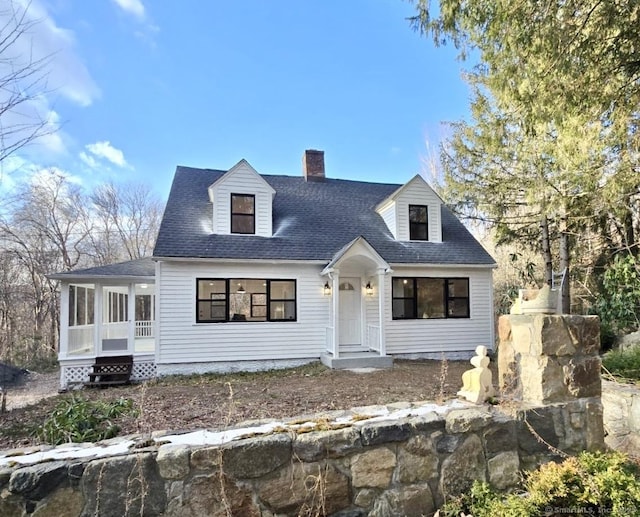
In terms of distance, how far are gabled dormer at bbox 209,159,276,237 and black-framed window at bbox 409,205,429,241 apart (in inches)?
177

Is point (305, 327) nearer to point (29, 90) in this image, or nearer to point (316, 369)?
point (316, 369)

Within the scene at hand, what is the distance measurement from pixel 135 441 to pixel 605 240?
13.4m

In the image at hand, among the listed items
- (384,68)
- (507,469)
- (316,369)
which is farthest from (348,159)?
(507,469)

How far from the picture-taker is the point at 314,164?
13.1 metres

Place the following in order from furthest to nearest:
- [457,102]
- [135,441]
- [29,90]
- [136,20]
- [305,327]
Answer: [457,102], [305,327], [136,20], [29,90], [135,441]

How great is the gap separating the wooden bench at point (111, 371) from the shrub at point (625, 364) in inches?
385

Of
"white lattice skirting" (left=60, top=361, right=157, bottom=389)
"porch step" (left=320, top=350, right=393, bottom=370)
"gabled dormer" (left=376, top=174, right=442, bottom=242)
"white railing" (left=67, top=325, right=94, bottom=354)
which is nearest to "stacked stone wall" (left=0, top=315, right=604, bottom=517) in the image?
"porch step" (left=320, top=350, right=393, bottom=370)

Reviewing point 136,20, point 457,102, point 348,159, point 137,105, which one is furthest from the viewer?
point 348,159

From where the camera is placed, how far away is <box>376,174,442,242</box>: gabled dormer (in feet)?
36.4

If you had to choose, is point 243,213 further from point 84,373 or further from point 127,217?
point 127,217

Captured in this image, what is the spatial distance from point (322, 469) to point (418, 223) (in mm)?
9930

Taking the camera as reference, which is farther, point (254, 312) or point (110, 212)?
point (110, 212)

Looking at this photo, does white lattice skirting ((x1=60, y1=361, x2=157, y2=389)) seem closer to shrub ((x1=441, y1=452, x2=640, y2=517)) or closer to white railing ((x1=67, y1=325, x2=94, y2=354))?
white railing ((x1=67, y1=325, x2=94, y2=354))

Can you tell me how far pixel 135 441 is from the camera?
7.02 ft
